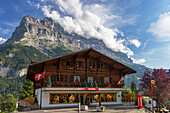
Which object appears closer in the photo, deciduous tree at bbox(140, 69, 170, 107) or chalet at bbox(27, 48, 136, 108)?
chalet at bbox(27, 48, 136, 108)

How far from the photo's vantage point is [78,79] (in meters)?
29.2

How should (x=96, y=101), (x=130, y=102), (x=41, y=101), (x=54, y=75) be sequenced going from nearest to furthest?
(x=41, y=101) < (x=54, y=75) < (x=96, y=101) < (x=130, y=102)

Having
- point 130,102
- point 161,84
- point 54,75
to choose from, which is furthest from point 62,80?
point 161,84

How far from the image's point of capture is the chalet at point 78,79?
2634 centimetres

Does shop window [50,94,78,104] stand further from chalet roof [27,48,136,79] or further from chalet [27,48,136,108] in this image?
chalet roof [27,48,136,79]

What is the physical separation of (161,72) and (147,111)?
1044 cm

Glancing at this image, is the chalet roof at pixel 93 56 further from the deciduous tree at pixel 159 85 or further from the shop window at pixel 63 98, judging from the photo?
the shop window at pixel 63 98

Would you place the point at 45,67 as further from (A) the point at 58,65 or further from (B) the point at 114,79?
(B) the point at 114,79

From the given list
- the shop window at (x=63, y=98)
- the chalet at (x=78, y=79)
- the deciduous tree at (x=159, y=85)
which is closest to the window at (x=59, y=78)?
the chalet at (x=78, y=79)

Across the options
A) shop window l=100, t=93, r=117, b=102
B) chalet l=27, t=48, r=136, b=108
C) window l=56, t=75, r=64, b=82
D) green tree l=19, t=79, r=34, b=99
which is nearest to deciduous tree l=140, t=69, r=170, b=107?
chalet l=27, t=48, r=136, b=108

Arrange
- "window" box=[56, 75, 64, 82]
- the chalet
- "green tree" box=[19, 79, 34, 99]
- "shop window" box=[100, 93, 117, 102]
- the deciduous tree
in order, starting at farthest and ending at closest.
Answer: "green tree" box=[19, 79, 34, 99] < the deciduous tree < "shop window" box=[100, 93, 117, 102] < "window" box=[56, 75, 64, 82] < the chalet

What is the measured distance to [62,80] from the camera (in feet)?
91.6

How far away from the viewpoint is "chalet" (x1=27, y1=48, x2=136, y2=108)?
26.3m

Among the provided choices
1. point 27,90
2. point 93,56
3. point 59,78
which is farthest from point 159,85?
point 27,90
